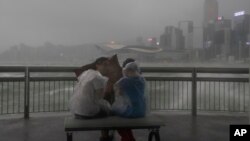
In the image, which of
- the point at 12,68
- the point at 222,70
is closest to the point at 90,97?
the point at 12,68

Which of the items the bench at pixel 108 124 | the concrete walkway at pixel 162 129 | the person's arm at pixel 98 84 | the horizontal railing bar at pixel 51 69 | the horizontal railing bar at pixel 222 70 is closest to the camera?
the bench at pixel 108 124

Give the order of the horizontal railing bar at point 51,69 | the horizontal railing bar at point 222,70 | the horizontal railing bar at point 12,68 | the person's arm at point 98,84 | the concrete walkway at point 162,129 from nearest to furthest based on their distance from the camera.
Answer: the person's arm at point 98,84, the concrete walkway at point 162,129, the horizontal railing bar at point 12,68, the horizontal railing bar at point 51,69, the horizontal railing bar at point 222,70

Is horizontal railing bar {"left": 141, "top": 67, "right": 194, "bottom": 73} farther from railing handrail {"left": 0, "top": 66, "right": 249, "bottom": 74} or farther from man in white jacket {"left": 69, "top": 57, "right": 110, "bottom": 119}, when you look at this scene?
man in white jacket {"left": 69, "top": 57, "right": 110, "bottom": 119}

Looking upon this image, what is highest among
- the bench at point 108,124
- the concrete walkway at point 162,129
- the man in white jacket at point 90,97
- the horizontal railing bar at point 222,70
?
the horizontal railing bar at point 222,70

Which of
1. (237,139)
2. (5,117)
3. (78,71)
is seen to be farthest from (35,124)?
(237,139)

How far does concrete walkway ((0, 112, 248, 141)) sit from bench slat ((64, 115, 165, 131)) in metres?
1.57

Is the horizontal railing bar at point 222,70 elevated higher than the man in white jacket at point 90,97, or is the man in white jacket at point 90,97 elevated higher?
the horizontal railing bar at point 222,70

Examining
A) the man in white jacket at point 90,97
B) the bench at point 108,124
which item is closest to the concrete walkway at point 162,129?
the man in white jacket at point 90,97

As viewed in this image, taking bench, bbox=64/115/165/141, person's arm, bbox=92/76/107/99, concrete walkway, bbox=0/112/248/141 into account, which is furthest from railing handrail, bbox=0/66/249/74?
bench, bbox=64/115/165/141

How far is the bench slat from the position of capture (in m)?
4.54

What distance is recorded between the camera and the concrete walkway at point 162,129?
6453 millimetres

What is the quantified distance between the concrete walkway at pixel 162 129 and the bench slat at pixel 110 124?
157 centimetres

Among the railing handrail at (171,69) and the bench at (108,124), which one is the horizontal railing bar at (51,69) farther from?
the bench at (108,124)

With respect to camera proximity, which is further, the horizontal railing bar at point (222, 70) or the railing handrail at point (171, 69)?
the horizontal railing bar at point (222, 70)
